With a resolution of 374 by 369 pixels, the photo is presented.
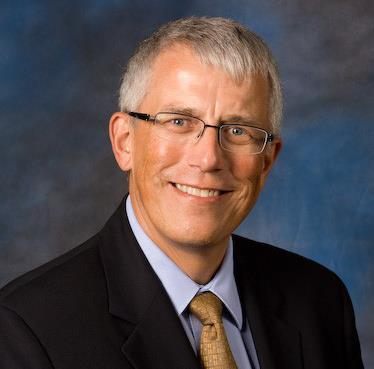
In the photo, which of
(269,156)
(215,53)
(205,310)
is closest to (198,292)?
(205,310)

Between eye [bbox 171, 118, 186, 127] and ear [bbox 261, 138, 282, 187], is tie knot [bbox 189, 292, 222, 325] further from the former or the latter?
eye [bbox 171, 118, 186, 127]

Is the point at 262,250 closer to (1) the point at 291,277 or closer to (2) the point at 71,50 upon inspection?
(1) the point at 291,277

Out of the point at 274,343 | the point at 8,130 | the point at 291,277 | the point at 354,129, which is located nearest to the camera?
the point at 274,343

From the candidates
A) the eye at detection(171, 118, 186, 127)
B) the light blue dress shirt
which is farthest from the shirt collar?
the eye at detection(171, 118, 186, 127)

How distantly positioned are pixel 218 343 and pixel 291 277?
31.8 inches

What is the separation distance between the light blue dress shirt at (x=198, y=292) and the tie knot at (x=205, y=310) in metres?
0.02

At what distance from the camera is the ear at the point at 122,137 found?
372 centimetres

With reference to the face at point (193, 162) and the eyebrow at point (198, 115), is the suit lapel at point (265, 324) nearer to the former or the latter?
the face at point (193, 162)

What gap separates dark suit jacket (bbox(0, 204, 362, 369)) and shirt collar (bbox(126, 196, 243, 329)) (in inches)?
1.6

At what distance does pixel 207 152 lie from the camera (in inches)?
136

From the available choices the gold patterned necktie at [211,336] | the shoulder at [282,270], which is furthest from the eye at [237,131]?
the shoulder at [282,270]

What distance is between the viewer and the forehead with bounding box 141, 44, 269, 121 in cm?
345

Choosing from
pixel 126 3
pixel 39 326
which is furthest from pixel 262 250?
pixel 126 3

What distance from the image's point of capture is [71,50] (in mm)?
5719
